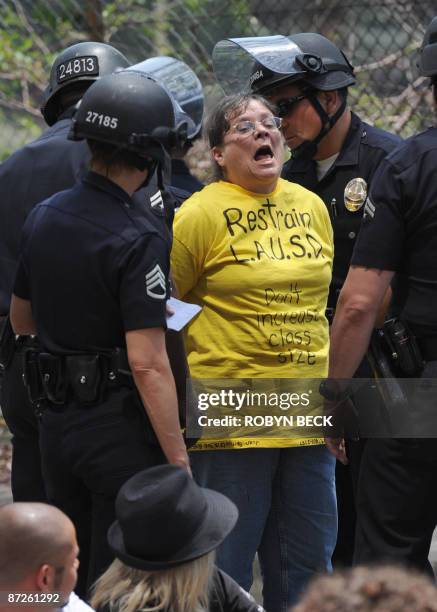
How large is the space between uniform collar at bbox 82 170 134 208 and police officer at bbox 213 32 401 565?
1.27 meters

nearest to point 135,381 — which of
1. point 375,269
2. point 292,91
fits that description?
point 375,269

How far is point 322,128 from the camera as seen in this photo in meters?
4.62

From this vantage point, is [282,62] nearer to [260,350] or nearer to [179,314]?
[260,350]

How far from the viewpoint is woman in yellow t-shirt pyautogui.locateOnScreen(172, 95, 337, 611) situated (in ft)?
12.8

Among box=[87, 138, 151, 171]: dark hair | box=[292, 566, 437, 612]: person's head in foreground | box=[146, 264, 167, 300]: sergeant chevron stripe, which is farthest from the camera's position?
box=[87, 138, 151, 171]: dark hair

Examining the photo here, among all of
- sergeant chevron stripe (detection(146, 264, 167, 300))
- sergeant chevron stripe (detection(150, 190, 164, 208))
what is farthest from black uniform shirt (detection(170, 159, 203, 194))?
sergeant chevron stripe (detection(146, 264, 167, 300))

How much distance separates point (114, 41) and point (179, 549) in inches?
178

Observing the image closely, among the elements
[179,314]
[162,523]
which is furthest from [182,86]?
[162,523]

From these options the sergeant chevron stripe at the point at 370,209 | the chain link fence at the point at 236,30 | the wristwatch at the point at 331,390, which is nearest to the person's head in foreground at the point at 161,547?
the wristwatch at the point at 331,390

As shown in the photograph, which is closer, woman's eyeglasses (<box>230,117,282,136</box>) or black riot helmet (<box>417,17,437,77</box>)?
black riot helmet (<box>417,17,437,77</box>)

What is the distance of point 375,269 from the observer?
12.3 feet

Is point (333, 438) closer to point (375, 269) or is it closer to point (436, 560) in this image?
point (375, 269)

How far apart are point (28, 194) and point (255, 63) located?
3.50ft

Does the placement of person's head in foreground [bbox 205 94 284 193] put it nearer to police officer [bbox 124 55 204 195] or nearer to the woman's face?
the woman's face
